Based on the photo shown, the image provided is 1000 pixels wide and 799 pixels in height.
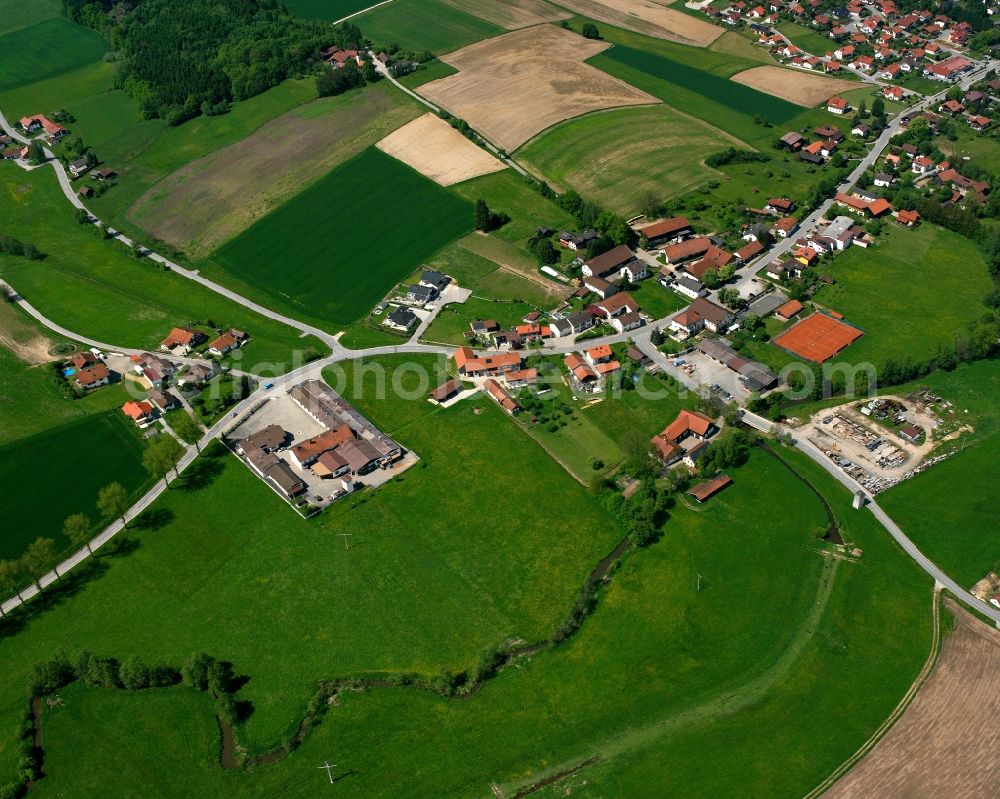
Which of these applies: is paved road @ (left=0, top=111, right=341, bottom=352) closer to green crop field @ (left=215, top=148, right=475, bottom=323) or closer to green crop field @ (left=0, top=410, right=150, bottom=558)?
green crop field @ (left=215, top=148, right=475, bottom=323)

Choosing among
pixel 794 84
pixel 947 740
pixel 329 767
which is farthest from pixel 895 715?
pixel 794 84

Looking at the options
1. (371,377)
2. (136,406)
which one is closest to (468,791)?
(371,377)

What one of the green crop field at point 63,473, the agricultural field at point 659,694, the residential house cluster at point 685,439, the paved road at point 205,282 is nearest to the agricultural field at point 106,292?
the paved road at point 205,282

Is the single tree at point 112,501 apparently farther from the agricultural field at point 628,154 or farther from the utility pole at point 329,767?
the agricultural field at point 628,154

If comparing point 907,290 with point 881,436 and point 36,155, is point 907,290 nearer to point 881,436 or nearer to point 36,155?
point 881,436

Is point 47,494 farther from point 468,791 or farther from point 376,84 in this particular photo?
point 376,84

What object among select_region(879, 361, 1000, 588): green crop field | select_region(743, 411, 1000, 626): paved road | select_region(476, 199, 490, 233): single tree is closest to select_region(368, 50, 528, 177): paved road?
select_region(476, 199, 490, 233): single tree
